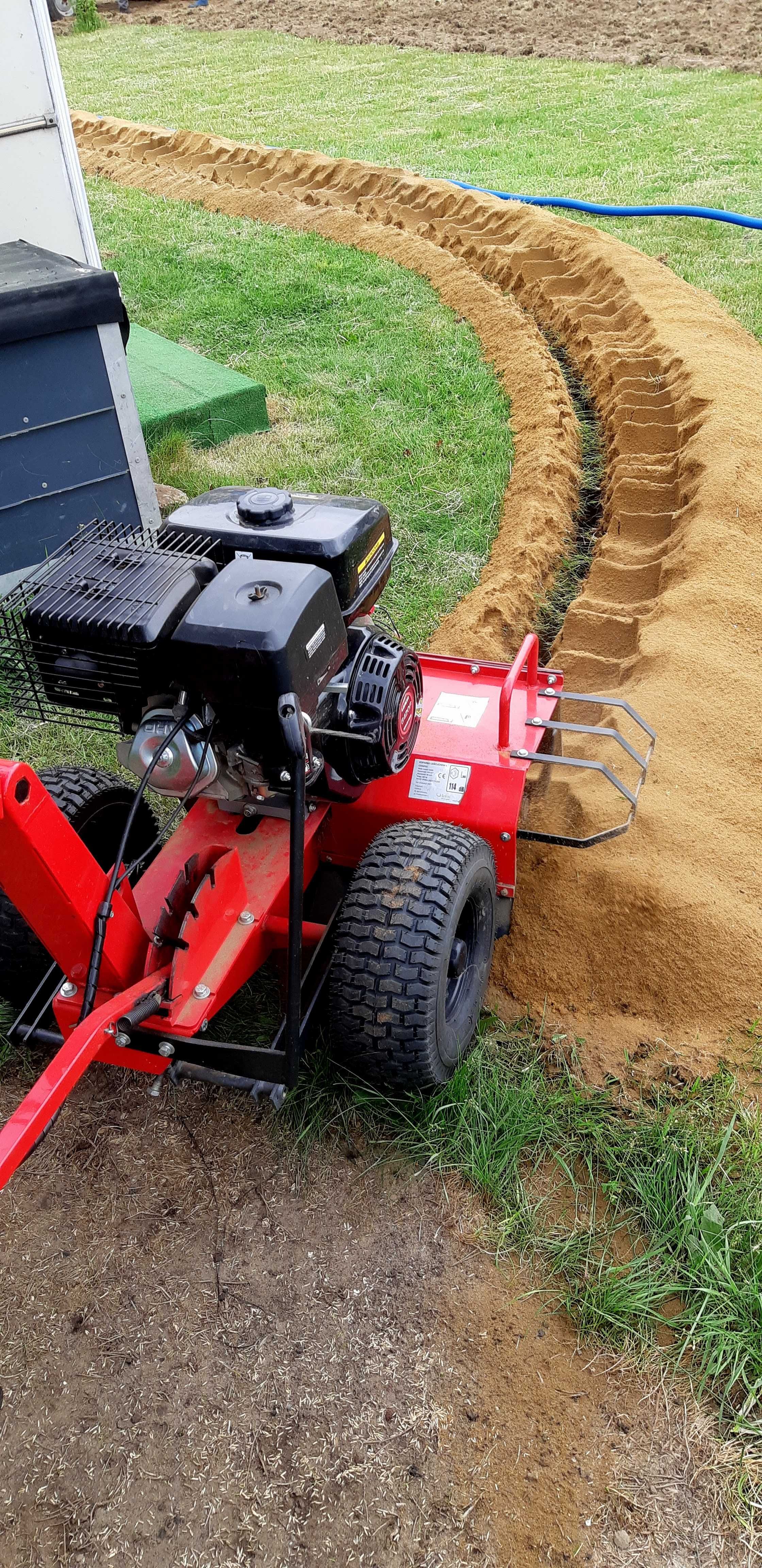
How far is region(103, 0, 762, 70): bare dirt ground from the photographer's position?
1362 cm

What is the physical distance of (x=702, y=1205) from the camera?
2648mm

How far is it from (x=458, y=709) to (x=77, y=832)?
111 centimetres

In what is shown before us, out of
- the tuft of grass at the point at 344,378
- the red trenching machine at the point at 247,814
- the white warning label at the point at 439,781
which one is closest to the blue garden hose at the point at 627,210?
the tuft of grass at the point at 344,378

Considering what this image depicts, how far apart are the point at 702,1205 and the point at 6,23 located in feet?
17.6

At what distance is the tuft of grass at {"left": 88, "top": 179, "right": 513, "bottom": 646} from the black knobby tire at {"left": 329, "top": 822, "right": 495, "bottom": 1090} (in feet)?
6.38

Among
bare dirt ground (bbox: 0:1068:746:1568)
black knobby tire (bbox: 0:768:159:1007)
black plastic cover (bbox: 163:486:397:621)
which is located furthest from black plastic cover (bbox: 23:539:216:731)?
bare dirt ground (bbox: 0:1068:746:1568)

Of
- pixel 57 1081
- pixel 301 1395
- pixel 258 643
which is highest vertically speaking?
pixel 258 643

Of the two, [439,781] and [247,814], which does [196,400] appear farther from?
[247,814]

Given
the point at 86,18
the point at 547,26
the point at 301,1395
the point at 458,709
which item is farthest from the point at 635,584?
the point at 86,18

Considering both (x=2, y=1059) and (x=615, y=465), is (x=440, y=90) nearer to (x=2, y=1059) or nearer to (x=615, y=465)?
(x=615, y=465)

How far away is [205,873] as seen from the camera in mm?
2688

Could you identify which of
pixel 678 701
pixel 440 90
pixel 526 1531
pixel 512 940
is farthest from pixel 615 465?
pixel 440 90

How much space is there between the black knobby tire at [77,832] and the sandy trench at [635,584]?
113 cm

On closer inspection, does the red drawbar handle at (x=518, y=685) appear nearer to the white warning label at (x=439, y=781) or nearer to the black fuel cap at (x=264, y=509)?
the white warning label at (x=439, y=781)
